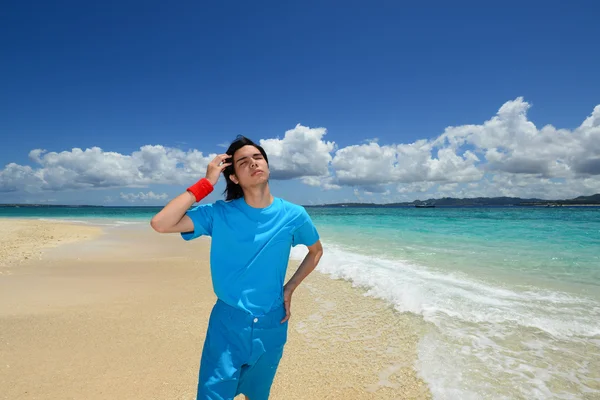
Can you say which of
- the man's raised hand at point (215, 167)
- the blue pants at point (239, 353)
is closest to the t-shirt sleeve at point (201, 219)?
the man's raised hand at point (215, 167)

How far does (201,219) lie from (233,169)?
1.42ft

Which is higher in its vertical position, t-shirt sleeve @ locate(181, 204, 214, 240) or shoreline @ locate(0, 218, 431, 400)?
t-shirt sleeve @ locate(181, 204, 214, 240)

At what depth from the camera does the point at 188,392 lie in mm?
3586

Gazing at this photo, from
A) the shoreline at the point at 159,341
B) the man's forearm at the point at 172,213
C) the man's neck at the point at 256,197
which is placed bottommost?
the shoreline at the point at 159,341

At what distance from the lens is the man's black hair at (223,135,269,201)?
2.30m

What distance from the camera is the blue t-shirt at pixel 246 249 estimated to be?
1.98 meters

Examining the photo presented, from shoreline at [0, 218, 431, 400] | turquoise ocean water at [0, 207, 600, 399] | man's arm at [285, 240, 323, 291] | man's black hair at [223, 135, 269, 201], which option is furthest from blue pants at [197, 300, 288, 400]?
turquoise ocean water at [0, 207, 600, 399]

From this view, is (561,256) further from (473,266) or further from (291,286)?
(291,286)

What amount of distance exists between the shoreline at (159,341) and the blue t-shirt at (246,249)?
218 centimetres

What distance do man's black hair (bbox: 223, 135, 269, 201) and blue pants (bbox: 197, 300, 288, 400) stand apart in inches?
28.6

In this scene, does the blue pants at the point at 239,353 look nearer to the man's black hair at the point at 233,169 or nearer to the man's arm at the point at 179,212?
the man's arm at the point at 179,212

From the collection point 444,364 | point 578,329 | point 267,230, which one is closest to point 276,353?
point 267,230

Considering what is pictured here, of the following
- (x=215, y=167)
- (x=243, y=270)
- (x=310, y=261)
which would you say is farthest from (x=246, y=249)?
(x=310, y=261)

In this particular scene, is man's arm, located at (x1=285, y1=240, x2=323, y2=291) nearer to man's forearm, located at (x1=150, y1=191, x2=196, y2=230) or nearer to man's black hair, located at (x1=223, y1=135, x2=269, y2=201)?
man's black hair, located at (x1=223, y1=135, x2=269, y2=201)
